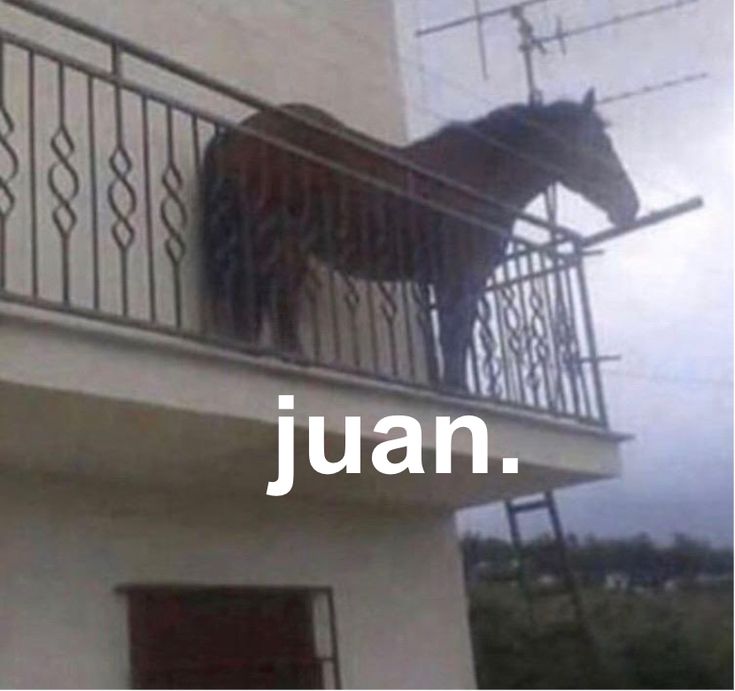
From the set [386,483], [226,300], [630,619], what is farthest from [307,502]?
[630,619]

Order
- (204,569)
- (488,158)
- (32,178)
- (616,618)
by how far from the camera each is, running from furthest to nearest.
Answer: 1. (616,618)
2. (488,158)
3. (204,569)
4. (32,178)

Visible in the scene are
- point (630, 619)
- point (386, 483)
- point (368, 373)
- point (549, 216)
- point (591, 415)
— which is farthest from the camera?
point (630, 619)

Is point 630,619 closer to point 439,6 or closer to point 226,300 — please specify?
point 439,6

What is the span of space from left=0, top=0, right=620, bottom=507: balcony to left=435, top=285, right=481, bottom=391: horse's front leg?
0.05 m

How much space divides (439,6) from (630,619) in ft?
16.3

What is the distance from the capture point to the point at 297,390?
468cm

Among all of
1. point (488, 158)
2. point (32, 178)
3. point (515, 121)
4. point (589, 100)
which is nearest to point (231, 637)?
point (32, 178)

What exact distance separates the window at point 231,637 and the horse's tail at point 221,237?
1.08 meters

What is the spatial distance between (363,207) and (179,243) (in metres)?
1.03

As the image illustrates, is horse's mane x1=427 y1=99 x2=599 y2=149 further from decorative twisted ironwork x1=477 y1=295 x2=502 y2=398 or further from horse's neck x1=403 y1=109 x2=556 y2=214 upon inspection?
decorative twisted ironwork x1=477 y1=295 x2=502 y2=398

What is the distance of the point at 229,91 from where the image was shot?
4949mm

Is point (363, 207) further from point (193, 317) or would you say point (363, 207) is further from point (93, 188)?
point (93, 188)

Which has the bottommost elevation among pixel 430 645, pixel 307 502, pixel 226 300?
pixel 430 645

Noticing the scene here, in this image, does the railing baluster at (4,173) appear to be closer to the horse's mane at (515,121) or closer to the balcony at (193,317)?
the balcony at (193,317)
